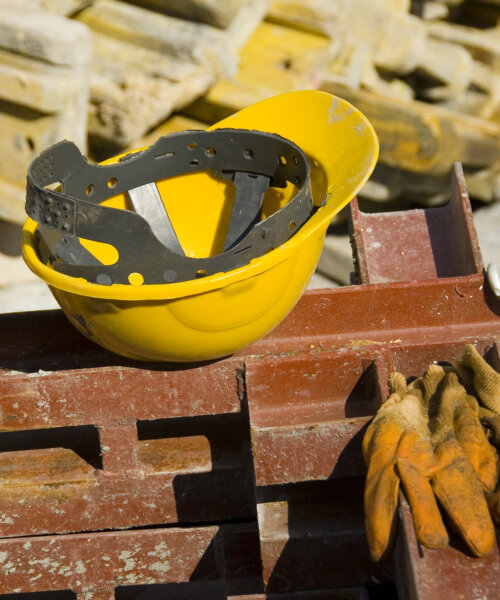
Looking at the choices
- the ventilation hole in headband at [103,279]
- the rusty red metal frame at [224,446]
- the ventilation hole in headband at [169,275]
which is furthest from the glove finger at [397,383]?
the ventilation hole in headband at [103,279]

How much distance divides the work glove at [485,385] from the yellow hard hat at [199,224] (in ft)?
1.70

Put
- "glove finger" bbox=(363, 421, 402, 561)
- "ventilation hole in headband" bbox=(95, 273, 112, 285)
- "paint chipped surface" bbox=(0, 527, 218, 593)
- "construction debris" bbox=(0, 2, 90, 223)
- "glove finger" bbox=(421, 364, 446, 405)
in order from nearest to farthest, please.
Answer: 1. "glove finger" bbox=(363, 421, 402, 561)
2. "ventilation hole in headband" bbox=(95, 273, 112, 285)
3. "glove finger" bbox=(421, 364, 446, 405)
4. "paint chipped surface" bbox=(0, 527, 218, 593)
5. "construction debris" bbox=(0, 2, 90, 223)

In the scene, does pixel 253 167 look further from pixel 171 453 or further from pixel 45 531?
pixel 45 531

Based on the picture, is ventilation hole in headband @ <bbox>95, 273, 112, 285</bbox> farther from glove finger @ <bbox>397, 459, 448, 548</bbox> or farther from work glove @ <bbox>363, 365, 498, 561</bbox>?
glove finger @ <bbox>397, 459, 448, 548</bbox>

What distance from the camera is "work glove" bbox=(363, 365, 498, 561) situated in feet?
6.55

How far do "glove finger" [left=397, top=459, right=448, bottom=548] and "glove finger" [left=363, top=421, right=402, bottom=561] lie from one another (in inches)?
1.3

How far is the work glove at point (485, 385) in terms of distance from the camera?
2.31m

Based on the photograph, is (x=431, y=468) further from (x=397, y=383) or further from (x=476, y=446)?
(x=397, y=383)

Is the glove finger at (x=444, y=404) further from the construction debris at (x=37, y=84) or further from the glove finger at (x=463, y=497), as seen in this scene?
the construction debris at (x=37, y=84)

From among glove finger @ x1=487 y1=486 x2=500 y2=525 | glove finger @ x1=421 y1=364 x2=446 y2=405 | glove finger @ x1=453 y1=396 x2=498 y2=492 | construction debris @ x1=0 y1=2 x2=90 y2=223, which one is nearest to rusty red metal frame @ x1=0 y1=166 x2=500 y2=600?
glove finger @ x1=421 y1=364 x2=446 y2=405

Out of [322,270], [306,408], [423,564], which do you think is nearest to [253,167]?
[306,408]

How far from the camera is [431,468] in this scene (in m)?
2.13

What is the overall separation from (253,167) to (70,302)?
2.78 feet

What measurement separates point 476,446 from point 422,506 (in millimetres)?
282
